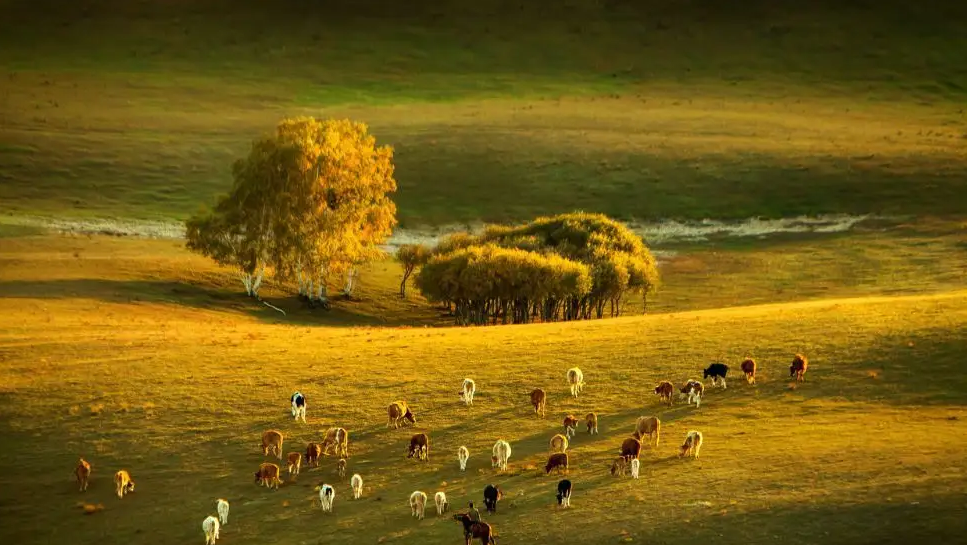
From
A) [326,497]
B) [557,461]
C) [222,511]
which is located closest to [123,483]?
[222,511]

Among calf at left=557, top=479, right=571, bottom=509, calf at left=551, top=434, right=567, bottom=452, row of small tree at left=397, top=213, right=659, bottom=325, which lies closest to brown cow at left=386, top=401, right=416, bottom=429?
calf at left=551, top=434, right=567, bottom=452

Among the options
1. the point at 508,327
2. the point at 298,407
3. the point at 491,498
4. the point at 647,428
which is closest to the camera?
the point at 491,498

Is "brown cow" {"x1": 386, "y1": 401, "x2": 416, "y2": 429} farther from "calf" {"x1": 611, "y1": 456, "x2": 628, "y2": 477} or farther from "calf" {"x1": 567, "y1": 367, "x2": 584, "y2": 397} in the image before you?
"calf" {"x1": 611, "y1": 456, "x2": 628, "y2": 477}

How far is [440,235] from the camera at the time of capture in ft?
390

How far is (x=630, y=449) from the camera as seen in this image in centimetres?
4378

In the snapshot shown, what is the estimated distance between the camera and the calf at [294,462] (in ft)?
147

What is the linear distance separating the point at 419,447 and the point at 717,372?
12482 mm

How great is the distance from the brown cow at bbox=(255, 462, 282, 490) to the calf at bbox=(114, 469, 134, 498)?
4.16 meters

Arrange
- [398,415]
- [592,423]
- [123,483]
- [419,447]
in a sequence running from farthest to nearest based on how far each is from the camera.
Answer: [398,415] → [592,423] → [419,447] → [123,483]

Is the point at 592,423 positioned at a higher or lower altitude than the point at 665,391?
lower

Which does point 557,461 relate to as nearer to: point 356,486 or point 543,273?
point 356,486

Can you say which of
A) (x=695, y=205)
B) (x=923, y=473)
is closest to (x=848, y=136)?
(x=695, y=205)

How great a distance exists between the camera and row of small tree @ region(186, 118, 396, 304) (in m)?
90.1

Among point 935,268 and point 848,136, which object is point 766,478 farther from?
point 848,136
